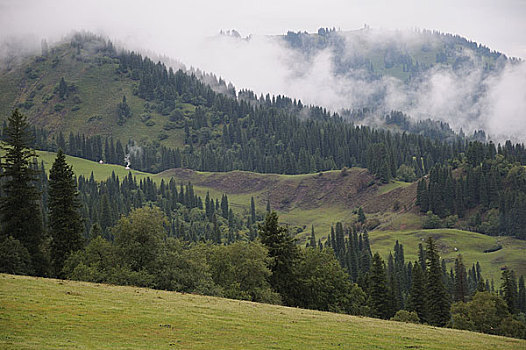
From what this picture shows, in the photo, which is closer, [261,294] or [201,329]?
[201,329]

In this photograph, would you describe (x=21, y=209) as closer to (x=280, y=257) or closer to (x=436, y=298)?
(x=280, y=257)

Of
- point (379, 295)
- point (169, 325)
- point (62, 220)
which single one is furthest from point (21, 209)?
point (379, 295)

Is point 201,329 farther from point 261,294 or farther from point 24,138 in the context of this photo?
point 24,138

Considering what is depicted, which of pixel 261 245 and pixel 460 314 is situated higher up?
pixel 261 245

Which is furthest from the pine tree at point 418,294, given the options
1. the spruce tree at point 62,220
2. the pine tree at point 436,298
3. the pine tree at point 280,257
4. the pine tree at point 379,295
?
the spruce tree at point 62,220

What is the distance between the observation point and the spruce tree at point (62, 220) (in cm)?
7650

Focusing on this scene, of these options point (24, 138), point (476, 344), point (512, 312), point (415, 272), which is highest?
point (24, 138)

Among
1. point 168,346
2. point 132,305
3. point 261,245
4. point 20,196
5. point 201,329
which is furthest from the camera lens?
point 261,245

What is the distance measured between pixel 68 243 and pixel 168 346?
47848mm

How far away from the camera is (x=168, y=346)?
3409cm

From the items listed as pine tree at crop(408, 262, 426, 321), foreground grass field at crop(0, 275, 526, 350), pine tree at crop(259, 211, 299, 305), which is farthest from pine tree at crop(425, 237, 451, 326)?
foreground grass field at crop(0, 275, 526, 350)

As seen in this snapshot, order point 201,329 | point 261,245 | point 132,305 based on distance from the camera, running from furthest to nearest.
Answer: point 261,245
point 132,305
point 201,329

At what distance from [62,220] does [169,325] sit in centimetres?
4370

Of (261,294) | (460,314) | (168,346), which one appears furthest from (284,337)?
(460,314)
